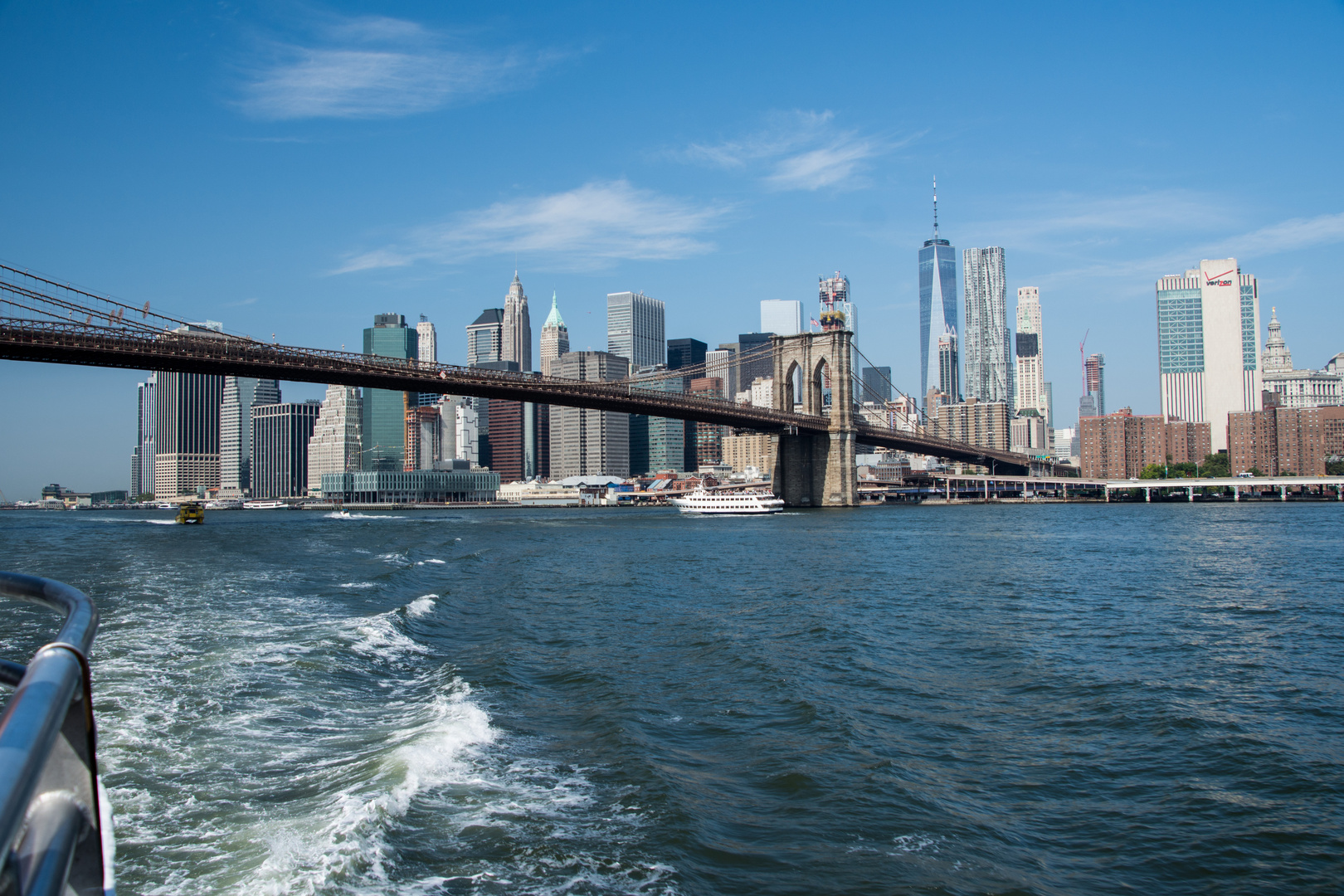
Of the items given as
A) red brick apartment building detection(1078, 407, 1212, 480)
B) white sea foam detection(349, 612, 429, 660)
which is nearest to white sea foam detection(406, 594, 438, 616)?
white sea foam detection(349, 612, 429, 660)

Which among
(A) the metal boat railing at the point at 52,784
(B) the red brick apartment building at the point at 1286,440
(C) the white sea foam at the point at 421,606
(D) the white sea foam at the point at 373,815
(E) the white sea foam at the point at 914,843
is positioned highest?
(B) the red brick apartment building at the point at 1286,440

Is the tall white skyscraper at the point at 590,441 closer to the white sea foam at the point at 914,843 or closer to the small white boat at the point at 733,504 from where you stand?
the small white boat at the point at 733,504

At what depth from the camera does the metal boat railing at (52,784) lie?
3.76 ft

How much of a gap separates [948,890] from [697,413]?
53110mm

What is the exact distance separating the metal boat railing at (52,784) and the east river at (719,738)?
4.46 metres

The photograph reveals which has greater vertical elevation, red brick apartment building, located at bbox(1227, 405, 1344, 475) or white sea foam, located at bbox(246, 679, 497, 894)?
red brick apartment building, located at bbox(1227, 405, 1344, 475)

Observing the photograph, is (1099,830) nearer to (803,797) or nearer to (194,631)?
(803,797)

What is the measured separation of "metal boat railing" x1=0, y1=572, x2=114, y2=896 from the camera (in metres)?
1.15

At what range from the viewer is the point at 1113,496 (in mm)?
100188

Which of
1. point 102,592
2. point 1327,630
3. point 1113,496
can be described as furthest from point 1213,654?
point 1113,496

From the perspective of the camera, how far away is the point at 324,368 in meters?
44.4

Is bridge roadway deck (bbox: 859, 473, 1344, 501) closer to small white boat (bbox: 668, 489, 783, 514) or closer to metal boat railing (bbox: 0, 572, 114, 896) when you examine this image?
small white boat (bbox: 668, 489, 783, 514)

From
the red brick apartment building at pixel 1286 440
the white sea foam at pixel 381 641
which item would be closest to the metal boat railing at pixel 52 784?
the white sea foam at pixel 381 641

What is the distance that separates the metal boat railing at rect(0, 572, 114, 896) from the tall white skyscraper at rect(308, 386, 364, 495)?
16433 cm
